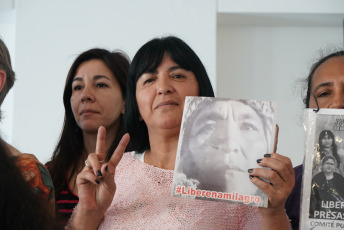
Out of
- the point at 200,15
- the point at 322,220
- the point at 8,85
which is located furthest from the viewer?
the point at 200,15

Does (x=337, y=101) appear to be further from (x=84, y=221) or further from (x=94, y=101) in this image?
(x=94, y=101)

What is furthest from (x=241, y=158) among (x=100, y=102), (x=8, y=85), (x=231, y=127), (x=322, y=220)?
(x=100, y=102)

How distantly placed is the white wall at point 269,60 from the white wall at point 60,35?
0.35 m

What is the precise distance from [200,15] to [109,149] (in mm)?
2037

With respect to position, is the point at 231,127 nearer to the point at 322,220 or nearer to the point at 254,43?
the point at 322,220

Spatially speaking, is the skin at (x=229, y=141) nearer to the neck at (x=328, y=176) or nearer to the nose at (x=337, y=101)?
the neck at (x=328, y=176)

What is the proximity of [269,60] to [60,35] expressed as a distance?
1.62 metres

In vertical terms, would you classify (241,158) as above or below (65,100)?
below

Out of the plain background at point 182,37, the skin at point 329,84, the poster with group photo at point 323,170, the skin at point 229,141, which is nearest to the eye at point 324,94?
the skin at point 329,84

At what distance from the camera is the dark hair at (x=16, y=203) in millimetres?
712

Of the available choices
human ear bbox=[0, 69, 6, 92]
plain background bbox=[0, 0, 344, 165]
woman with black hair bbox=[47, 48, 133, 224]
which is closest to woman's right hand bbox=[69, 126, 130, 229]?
human ear bbox=[0, 69, 6, 92]

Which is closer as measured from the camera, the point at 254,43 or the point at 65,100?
the point at 65,100

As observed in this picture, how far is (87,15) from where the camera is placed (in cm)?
388

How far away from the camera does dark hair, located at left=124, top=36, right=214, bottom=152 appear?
5.25 ft
